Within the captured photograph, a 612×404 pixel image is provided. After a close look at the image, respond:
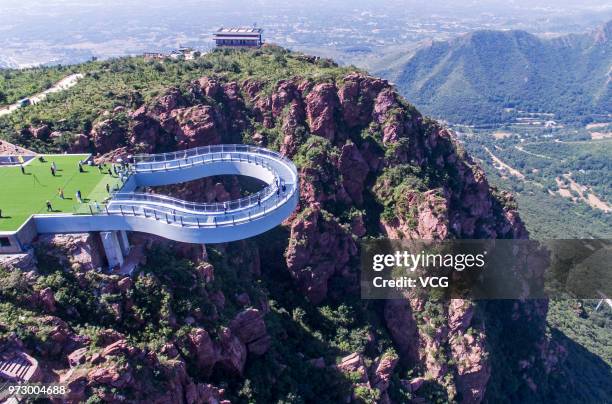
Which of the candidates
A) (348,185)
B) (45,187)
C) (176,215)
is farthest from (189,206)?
(348,185)

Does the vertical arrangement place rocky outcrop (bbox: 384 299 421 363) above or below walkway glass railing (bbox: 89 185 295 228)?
below

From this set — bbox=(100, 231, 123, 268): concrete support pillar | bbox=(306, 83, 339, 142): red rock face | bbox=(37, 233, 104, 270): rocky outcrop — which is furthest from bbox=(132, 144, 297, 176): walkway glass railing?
bbox=(306, 83, 339, 142): red rock face

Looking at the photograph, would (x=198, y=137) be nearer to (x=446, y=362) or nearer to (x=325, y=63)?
(x=325, y=63)

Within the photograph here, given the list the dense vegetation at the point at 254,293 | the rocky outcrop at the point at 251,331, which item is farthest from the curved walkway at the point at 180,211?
the rocky outcrop at the point at 251,331

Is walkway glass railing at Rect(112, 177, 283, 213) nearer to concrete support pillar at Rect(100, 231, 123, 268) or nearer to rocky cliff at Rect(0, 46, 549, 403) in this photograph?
concrete support pillar at Rect(100, 231, 123, 268)

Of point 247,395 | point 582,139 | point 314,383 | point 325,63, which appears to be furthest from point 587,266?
point 582,139
